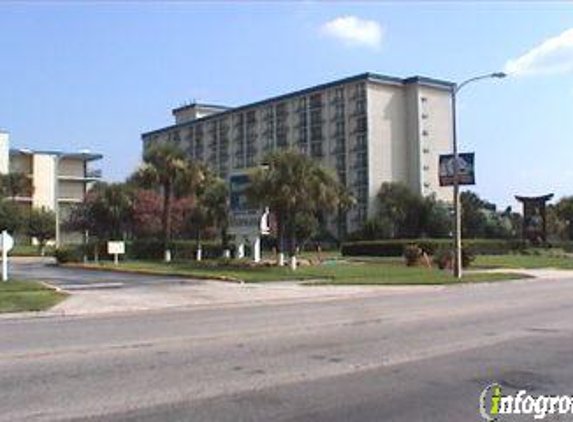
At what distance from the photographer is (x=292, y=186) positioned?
4438 cm

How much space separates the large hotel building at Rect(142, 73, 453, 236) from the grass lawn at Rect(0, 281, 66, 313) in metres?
107

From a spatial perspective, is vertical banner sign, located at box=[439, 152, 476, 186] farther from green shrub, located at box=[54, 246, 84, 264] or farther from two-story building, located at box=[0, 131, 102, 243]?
two-story building, located at box=[0, 131, 102, 243]

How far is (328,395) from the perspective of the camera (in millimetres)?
10656

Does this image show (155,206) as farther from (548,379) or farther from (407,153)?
(548,379)

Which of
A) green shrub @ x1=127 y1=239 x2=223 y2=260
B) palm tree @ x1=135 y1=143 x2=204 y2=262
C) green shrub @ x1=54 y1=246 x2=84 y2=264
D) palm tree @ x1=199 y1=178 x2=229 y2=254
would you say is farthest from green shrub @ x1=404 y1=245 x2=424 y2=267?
green shrub @ x1=54 y1=246 x2=84 y2=264


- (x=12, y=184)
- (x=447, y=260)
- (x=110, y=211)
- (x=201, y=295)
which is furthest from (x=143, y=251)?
(x=12, y=184)

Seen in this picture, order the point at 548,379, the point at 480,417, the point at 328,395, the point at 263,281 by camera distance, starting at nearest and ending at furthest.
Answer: the point at 480,417
the point at 328,395
the point at 548,379
the point at 263,281

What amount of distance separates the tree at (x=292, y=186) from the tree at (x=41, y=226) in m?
58.6

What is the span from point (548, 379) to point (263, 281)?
26.7m

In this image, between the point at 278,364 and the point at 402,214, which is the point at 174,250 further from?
the point at 402,214

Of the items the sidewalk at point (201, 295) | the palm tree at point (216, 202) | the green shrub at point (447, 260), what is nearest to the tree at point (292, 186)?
the sidewalk at point (201, 295)

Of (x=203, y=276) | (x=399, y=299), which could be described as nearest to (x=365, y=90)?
(x=203, y=276)

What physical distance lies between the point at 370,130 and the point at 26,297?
11800 cm

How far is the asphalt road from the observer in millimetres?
9906
